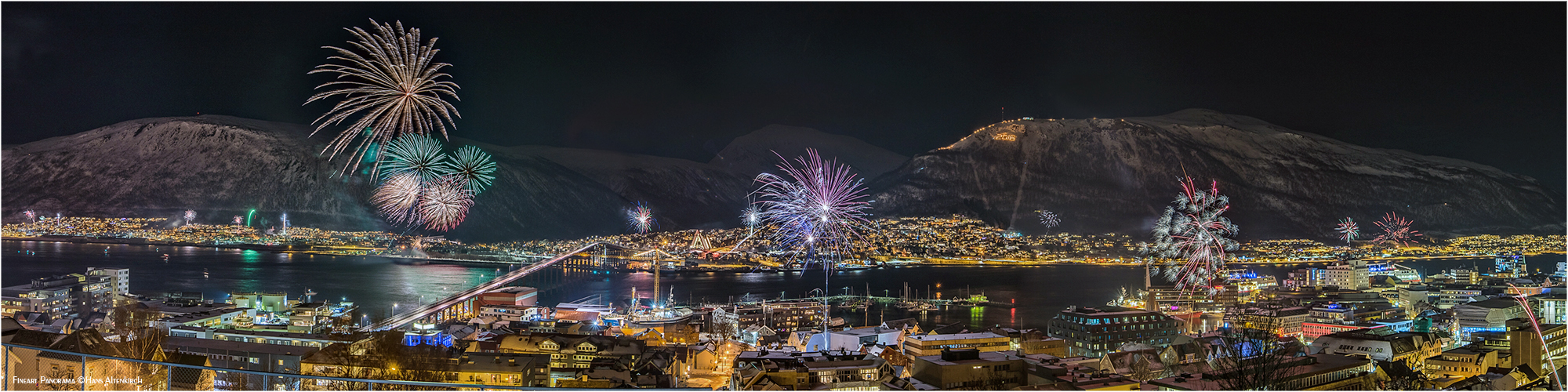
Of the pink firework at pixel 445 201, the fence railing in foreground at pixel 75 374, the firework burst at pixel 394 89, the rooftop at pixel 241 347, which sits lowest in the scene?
the rooftop at pixel 241 347

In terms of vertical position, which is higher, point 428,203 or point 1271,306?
point 428,203

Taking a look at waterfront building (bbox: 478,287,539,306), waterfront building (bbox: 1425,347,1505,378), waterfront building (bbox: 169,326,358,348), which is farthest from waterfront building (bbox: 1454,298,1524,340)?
waterfront building (bbox: 478,287,539,306)

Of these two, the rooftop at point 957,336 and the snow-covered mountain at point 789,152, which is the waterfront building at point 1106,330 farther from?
the snow-covered mountain at point 789,152

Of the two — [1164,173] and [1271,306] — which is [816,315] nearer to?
[1271,306]

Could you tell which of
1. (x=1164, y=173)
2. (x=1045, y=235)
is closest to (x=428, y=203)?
(x=1045, y=235)

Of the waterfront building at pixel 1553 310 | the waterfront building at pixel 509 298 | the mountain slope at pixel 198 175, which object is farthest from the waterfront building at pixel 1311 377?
the mountain slope at pixel 198 175

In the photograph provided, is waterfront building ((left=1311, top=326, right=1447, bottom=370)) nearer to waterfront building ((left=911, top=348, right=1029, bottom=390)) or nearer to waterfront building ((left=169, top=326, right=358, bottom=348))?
waterfront building ((left=911, top=348, right=1029, bottom=390))
